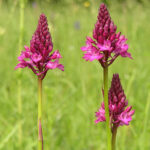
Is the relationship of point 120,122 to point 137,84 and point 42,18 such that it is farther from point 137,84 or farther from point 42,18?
point 137,84

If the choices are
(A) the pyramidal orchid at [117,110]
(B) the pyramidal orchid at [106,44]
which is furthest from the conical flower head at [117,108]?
(B) the pyramidal orchid at [106,44]

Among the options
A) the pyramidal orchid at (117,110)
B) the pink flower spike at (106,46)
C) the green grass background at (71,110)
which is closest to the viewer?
the pink flower spike at (106,46)

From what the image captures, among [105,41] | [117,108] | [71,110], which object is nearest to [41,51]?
[105,41]

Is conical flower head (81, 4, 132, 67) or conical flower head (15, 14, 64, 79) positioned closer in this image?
conical flower head (81, 4, 132, 67)

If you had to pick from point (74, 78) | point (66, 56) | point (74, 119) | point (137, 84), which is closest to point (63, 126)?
point (74, 119)

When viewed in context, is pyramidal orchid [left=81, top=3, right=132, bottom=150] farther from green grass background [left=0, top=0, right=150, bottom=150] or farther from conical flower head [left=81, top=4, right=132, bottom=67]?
green grass background [left=0, top=0, right=150, bottom=150]

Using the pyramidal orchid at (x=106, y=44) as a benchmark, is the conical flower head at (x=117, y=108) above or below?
below

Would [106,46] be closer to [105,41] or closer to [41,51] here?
[105,41]

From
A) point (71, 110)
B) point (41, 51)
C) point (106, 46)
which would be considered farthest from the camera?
point (71, 110)

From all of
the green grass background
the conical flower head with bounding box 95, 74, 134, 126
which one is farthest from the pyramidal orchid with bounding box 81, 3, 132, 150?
the green grass background

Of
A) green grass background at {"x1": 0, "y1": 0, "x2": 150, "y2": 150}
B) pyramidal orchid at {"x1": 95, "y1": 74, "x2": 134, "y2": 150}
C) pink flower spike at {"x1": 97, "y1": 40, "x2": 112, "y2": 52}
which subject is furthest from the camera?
green grass background at {"x1": 0, "y1": 0, "x2": 150, "y2": 150}

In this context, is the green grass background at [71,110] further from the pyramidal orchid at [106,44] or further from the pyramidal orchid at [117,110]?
the pyramidal orchid at [106,44]
